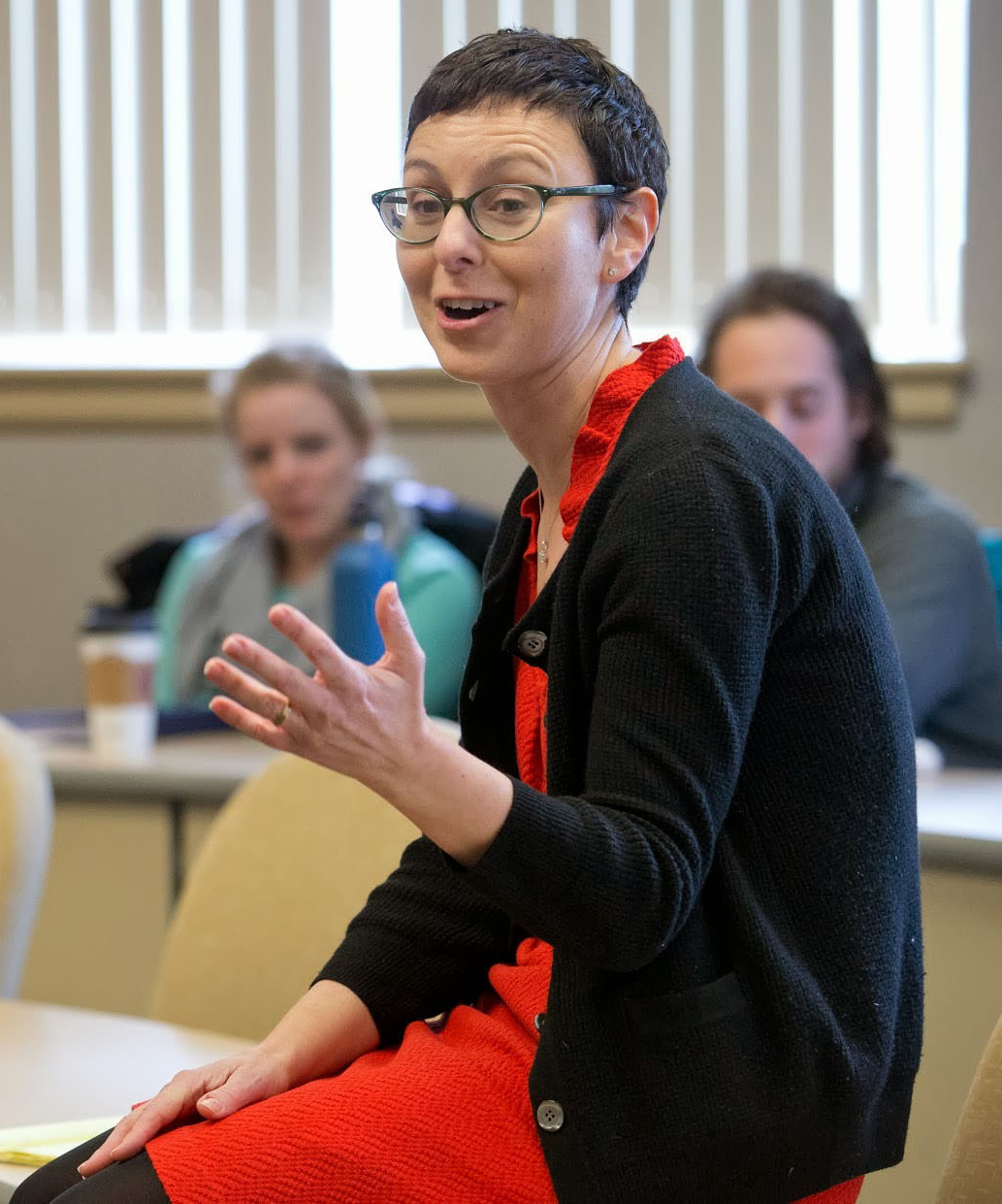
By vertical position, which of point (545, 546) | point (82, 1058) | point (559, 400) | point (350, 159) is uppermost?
point (350, 159)

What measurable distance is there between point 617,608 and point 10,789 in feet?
3.18

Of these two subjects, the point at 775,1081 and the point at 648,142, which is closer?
the point at 775,1081

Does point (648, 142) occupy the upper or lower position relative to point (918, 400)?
upper

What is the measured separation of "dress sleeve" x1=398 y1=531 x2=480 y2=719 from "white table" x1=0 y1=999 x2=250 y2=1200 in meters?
1.18

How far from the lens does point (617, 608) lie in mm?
913

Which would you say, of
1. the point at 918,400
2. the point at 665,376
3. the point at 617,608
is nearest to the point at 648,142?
the point at 665,376

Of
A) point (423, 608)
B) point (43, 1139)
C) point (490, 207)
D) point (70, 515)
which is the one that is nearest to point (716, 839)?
point (490, 207)

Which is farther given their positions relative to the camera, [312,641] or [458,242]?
[458,242]

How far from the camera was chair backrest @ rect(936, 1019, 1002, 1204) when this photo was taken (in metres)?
1.01

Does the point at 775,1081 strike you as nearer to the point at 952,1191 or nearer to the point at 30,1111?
the point at 952,1191

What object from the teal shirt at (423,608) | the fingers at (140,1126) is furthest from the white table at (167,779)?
the fingers at (140,1126)

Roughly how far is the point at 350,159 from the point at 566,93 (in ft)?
8.94

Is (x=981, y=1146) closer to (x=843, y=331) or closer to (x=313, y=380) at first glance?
(x=843, y=331)

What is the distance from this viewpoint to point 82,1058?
1.37 metres
